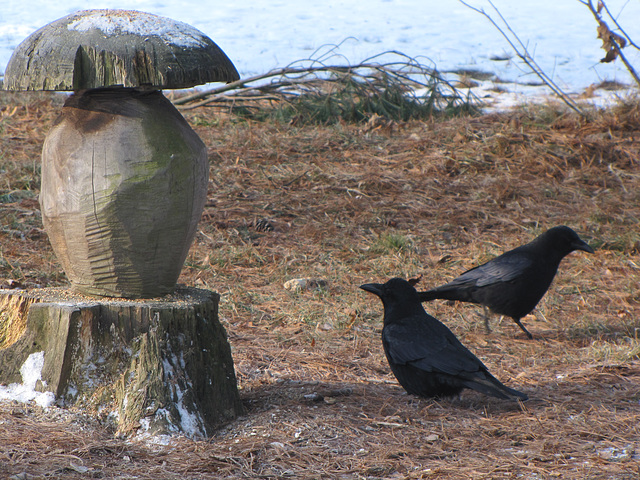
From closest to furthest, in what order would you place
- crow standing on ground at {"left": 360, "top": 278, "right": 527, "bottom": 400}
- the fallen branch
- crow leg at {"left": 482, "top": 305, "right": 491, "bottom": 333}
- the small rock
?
1. crow standing on ground at {"left": 360, "top": 278, "right": 527, "bottom": 400}
2. crow leg at {"left": 482, "top": 305, "right": 491, "bottom": 333}
3. the small rock
4. the fallen branch

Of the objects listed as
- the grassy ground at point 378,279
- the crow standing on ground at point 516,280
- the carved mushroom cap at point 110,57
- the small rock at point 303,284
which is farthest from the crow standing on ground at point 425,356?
the carved mushroom cap at point 110,57

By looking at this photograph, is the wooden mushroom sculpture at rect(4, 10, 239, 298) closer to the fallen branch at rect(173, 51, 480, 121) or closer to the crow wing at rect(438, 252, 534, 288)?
the crow wing at rect(438, 252, 534, 288)

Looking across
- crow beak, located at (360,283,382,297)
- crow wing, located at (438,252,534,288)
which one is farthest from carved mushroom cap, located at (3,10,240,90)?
crow wing, located at (438,252,534,288)

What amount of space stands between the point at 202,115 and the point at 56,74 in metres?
6.68

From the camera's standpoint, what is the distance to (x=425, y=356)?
11.1 ft

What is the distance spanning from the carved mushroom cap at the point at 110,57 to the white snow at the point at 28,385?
1153 mm

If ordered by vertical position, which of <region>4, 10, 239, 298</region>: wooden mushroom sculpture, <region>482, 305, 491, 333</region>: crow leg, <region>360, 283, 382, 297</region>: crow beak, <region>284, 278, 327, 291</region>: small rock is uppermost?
<region>4, 10, 239, 298</region>: wooden mushroom sculpture

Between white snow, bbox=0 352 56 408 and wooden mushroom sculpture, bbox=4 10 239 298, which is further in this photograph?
white snow, bbox=0 352 56 408

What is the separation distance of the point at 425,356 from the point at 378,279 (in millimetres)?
1951

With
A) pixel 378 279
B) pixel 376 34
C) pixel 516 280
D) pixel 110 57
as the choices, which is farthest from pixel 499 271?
pixel 376 34

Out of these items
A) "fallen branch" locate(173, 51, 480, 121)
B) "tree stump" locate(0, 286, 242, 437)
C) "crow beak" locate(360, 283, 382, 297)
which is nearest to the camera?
"tree stump" locate(0, 286, 242, 437)

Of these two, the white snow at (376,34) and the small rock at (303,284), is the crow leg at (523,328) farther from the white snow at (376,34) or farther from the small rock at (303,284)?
the white snow at (376,34)

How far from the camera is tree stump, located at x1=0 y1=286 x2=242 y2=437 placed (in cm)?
284

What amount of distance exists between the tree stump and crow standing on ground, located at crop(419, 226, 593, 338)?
212cm
